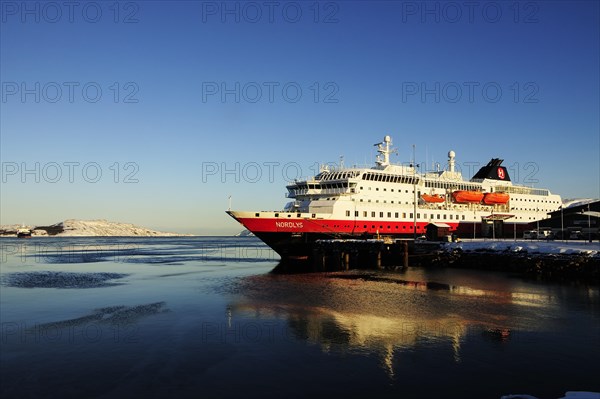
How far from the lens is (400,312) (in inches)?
832

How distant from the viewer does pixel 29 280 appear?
36375 mm

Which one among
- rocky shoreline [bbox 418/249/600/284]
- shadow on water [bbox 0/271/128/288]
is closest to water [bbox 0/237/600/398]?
shadow on water [bbox 0/271/128/288]

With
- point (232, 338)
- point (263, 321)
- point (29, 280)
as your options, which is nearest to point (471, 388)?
point (232, 338)

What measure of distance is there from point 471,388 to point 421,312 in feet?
32.3

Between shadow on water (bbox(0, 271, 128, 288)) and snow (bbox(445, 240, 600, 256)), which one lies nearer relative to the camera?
shadow on water (bbox(0, 271, 128, 288))

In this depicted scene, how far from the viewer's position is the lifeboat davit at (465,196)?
63719 millimetres

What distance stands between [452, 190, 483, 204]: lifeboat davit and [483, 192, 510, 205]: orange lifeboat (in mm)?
2148

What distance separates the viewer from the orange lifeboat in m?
66.4

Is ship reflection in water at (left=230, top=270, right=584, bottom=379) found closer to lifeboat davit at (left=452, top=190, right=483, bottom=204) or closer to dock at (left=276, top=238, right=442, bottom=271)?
dock at (left=276, top=238, right=442, bottom=271)

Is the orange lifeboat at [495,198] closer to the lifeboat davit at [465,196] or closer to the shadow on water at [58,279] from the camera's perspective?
the lifeboat davit at [465,196]

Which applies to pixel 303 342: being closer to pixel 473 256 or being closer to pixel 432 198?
pixel 473 256

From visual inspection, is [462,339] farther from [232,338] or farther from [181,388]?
[181,388]

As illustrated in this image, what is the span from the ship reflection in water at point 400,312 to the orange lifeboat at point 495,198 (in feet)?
116

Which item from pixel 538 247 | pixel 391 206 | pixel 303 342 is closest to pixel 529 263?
pixel 538 247
